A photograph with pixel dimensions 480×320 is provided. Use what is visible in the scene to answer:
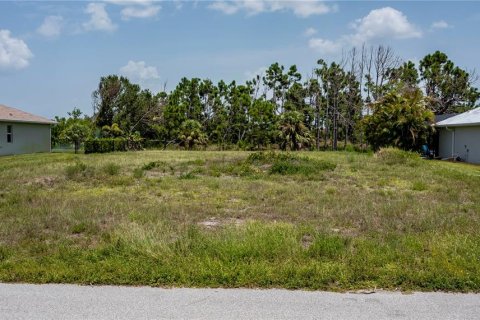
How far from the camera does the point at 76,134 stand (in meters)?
27.6

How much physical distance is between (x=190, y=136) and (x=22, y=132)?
1104 centimetres

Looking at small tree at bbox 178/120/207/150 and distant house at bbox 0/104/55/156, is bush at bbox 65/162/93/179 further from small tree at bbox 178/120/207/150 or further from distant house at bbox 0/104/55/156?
small tree at bbox 178/120/207/150

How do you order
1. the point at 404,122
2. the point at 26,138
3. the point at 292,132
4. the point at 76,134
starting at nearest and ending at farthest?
the point at 404,122, the point at 26,138, the point at 76,134, the point at 292,132

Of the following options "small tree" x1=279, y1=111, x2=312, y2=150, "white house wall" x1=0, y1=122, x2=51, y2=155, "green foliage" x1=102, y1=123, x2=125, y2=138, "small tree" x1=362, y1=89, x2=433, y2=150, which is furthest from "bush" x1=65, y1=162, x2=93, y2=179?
"small tree" x1=279, y1=111, x2=312, y2=150

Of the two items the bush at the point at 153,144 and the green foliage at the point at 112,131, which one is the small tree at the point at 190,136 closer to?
the bush at the point at 153,144

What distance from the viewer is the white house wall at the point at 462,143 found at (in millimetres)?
20672

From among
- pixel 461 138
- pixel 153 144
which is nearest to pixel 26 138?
pixel 153 144

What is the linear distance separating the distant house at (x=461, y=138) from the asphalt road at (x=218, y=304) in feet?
61.7

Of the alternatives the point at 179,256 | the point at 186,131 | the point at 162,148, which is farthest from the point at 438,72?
the point at 179,256

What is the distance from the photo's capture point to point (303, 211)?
7.86 m

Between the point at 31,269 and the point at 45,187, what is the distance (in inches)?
285

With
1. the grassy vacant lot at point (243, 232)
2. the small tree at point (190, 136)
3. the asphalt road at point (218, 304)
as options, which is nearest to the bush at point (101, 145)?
the small tree at point (190, 136)

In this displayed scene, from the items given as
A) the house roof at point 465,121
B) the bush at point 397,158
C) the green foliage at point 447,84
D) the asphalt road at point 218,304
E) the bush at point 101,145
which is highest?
the green foliage at point 447,84

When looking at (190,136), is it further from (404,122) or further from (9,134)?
(404,122)
